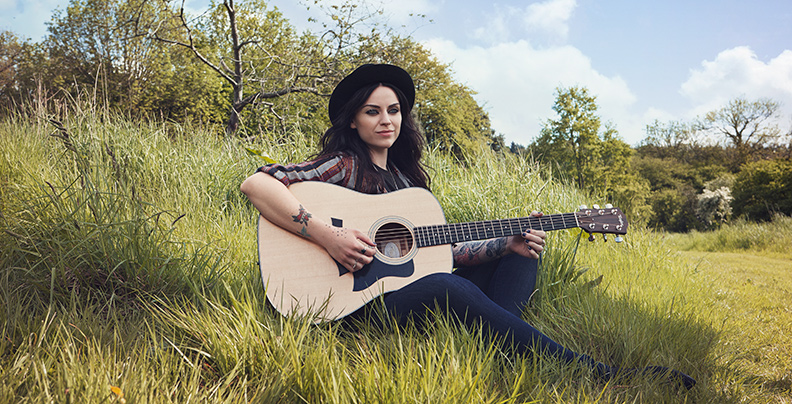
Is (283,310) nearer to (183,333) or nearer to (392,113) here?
(183,333)

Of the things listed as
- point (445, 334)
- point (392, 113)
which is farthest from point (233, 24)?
point (445, 334)

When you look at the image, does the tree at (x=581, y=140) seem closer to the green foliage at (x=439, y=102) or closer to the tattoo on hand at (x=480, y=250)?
the green foliage at (x=439, y=102)

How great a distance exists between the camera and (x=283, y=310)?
1.98 m

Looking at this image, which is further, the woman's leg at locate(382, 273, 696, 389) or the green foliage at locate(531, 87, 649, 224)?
the green foliage at locate(531, 87, 649, 224)

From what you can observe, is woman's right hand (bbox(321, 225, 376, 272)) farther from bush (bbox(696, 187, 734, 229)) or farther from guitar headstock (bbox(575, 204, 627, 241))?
bush (bbox(696, 187, 734, 229))

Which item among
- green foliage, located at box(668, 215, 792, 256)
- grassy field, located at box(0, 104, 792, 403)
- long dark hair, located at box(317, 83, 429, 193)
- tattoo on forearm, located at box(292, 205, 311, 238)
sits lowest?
green foliage, located at box(668, 215, 792, 256)

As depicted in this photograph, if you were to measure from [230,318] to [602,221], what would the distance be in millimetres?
1988

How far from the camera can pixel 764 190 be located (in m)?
15.0

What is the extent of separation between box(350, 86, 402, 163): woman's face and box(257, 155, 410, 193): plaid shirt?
172mm

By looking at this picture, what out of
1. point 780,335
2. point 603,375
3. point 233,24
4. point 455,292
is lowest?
point 780,335

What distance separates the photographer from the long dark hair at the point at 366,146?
8.33ft

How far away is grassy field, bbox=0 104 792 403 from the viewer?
1.50 m

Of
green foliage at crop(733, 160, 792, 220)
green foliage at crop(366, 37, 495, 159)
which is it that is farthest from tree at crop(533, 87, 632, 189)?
green foliage at crop(733, 160, 792, 220)

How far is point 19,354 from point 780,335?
440 cm
